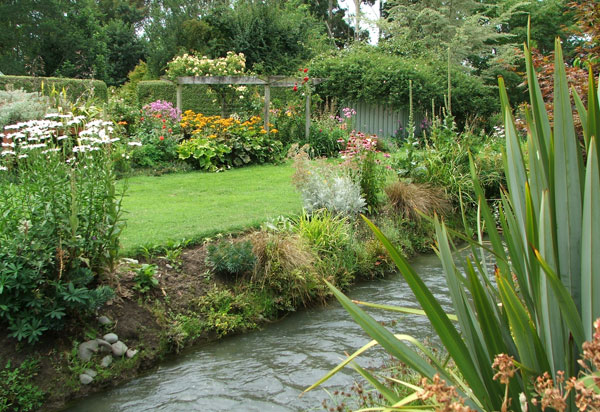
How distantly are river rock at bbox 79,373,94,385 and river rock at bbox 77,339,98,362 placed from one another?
13 centimetres

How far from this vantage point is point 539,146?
1.66 m

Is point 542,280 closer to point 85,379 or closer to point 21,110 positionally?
point 85,379

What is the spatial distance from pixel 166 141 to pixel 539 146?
33.9 ft

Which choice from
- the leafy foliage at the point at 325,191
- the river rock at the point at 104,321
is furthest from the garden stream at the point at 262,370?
the leafy foliage at the point at 325,191

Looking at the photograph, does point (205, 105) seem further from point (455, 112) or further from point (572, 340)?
point (572, 340)

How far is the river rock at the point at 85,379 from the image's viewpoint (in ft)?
13.8

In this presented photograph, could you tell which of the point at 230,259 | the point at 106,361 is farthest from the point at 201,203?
the point at 106,361

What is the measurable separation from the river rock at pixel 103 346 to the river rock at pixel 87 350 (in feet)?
0.11

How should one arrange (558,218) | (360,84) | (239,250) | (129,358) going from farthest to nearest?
(360,84) → (239,250) → (129,358) → (558,218)

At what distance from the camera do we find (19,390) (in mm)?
3885

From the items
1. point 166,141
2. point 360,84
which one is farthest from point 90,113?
point 360,84

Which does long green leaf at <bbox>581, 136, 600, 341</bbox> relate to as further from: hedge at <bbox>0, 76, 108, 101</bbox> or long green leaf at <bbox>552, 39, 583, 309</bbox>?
hedge at <bbox>0, 76, 108, 101</bbox>

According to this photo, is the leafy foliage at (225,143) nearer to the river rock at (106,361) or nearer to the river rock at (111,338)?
the river rock at (111,338)

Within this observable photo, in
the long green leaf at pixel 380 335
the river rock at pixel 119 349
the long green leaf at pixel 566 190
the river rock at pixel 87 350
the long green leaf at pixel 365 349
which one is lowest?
the river rock at pixel 119 349
